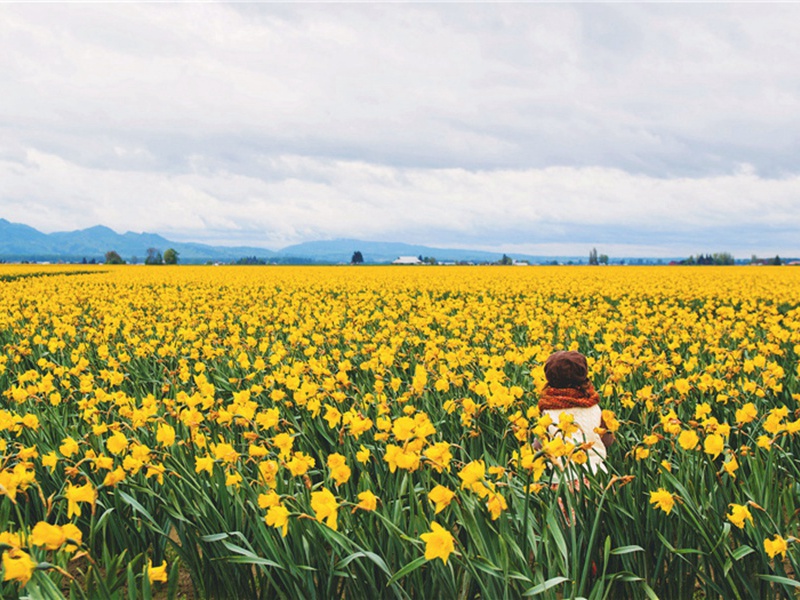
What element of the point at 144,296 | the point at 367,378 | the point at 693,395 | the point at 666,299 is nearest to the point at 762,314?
the point at 666,299

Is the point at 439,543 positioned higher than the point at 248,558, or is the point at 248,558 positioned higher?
the point at 439,543

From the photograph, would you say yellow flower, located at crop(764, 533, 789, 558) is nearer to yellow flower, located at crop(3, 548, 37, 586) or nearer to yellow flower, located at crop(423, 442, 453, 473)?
yellow flower, located at crop(423, 442, 453, 473)

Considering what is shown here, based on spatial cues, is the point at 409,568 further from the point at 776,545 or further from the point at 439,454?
the point at 776,545

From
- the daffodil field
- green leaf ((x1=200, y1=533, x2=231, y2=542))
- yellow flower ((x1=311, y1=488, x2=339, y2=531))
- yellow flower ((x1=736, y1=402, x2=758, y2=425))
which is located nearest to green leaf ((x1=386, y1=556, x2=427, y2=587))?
the daffodil field

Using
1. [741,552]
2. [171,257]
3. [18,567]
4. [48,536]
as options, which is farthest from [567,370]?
[171,257]

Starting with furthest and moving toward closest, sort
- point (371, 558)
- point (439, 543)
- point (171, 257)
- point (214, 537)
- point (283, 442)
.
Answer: point (171, 257) → point (283, 442) → point (214, 537) → point (371, 558) → point (439, 543)

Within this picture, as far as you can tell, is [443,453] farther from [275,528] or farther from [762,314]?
[762,314]

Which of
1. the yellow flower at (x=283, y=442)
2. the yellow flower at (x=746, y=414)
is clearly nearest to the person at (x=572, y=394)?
the yellow flower at (x=746, y=414)

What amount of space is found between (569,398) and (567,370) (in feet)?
0.74

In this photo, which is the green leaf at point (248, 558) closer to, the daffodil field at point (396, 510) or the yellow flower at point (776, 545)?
the daffodil field at point (396, 510)

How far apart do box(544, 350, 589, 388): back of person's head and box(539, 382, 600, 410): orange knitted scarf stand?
0.14 ft

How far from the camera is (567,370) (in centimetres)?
479

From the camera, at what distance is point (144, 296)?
1997 cm

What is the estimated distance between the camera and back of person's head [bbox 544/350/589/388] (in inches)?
188
